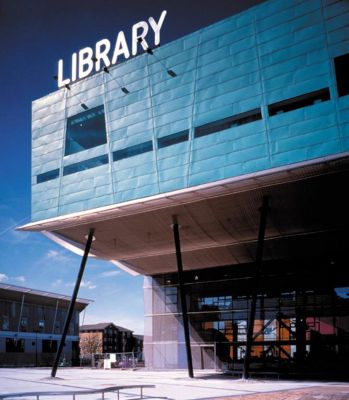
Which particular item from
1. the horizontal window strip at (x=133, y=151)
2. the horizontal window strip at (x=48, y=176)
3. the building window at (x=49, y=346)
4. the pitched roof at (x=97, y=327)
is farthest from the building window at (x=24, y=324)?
the pitched roof at (x=97, y=327)

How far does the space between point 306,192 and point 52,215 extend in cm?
1652

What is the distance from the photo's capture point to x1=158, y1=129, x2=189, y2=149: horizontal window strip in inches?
A: 1092

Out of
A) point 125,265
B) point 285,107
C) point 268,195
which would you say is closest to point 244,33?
point 285,107

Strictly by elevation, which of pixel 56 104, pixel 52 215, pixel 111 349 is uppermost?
pixel 56 104

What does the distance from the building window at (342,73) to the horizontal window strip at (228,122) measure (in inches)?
166

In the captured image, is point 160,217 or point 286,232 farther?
point 286,232

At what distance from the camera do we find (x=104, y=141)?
103 ft

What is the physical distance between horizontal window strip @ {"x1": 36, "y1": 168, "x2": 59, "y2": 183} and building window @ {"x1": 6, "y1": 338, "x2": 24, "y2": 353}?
136ft

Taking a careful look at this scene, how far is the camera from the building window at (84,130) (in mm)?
31812

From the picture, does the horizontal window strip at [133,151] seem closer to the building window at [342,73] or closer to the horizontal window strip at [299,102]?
the horizontal window strip at [299,102]

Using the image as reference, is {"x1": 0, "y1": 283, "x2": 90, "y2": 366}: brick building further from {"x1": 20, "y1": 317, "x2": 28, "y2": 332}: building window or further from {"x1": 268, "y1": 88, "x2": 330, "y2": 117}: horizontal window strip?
{"x1": 268, "y1": 88, "x2": 330, "y2": 117}: horizontal window strip

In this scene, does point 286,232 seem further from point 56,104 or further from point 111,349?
point 111,349

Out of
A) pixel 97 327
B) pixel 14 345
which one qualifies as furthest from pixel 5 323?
pixel 97 327

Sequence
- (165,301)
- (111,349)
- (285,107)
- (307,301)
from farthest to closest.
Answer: (111,349), (165,301), (307,301), (285,107)
